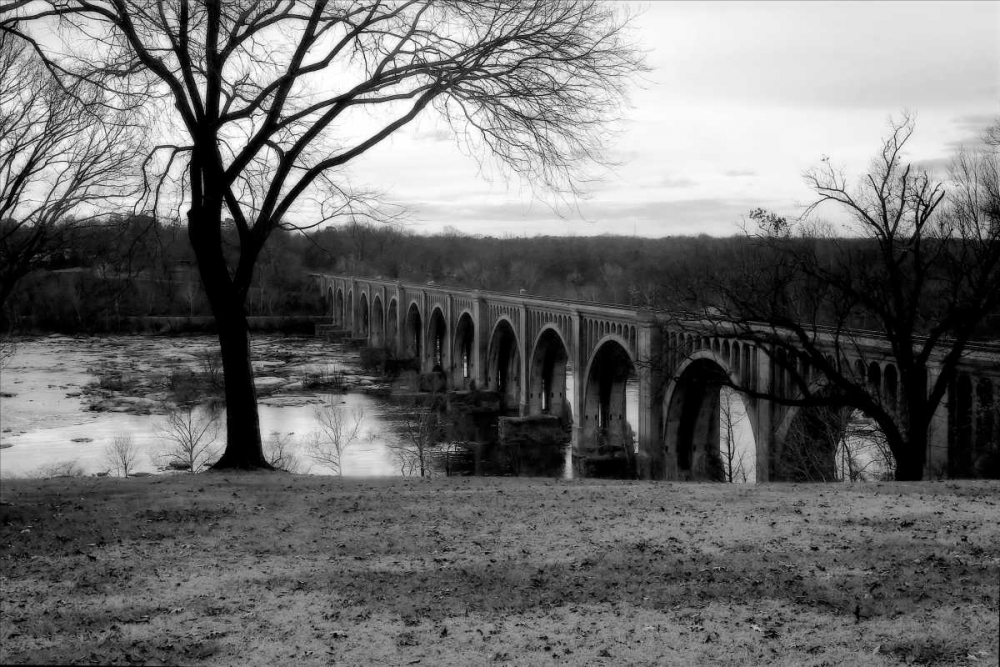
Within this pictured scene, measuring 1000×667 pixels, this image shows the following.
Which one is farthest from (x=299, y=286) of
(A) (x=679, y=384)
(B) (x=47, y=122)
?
(B) (x=47, y=122)

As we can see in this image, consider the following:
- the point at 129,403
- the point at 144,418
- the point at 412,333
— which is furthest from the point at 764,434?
the point at 412,333

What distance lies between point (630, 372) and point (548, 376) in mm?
8310

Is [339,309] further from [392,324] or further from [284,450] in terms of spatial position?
[284,450]

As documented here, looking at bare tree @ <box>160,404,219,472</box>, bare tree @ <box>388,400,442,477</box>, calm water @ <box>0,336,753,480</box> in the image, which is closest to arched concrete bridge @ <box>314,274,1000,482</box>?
calm water @ <box>0,336,753,480</box>

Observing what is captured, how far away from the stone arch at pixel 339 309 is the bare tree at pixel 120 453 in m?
71.0

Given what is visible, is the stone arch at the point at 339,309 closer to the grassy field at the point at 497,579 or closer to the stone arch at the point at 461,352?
the stone arch at the point at 461,352

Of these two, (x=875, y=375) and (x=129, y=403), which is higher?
(x=875, y=375)

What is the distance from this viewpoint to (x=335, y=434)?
129 ft

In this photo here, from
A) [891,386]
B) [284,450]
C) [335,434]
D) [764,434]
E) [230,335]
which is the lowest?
[284,450]

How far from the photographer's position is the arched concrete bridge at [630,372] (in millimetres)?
23078

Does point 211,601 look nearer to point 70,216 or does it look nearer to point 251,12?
point 251,12

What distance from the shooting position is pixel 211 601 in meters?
6.48

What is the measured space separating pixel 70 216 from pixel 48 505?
40.0 feet

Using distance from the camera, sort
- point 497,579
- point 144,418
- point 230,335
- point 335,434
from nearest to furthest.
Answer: point 497,579, point 230,335, point 335,434, point 144,418
